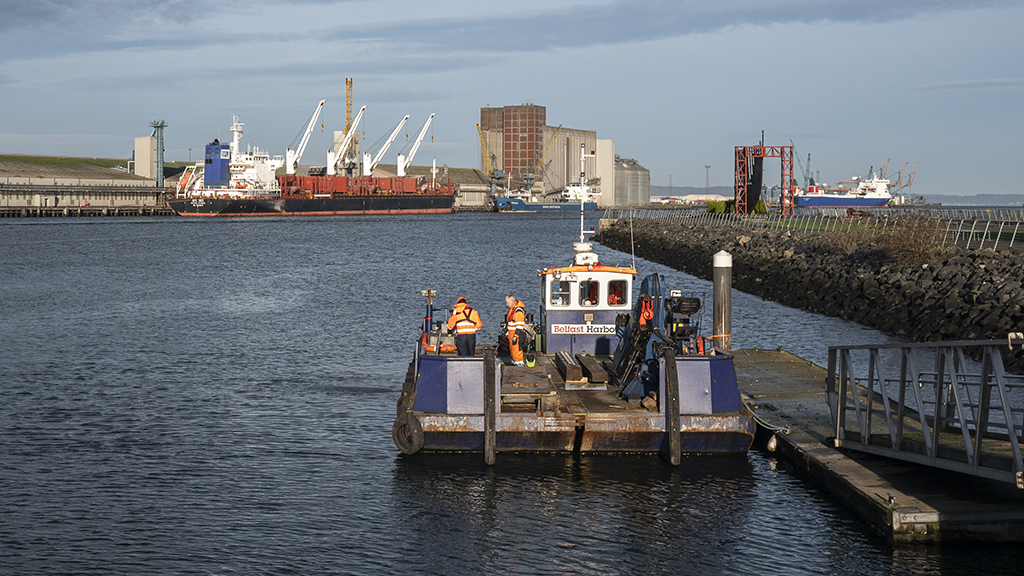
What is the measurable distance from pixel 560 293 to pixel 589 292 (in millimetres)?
688

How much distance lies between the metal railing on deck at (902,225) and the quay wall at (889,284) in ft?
9.21

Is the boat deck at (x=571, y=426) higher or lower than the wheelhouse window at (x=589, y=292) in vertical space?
lower

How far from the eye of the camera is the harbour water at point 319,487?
13359 mm

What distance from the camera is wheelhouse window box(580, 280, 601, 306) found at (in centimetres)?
2114

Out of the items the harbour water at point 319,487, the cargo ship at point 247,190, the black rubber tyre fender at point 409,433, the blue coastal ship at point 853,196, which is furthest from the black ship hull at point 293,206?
the black rubber tyre fender at point 409,433

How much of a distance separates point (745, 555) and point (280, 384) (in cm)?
1598

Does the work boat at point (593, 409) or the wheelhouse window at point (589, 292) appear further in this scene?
the wheelhouse window at point (589, 292)

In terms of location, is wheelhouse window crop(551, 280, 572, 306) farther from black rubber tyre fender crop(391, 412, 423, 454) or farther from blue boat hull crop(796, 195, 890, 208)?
blue boat hull crop(796, 195, 890, 208)

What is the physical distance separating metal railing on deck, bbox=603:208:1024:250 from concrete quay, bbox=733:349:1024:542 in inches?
482

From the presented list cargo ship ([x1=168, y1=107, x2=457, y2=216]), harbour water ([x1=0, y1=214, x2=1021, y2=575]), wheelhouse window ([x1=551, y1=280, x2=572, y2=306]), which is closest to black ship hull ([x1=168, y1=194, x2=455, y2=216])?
cargo ship ([x1=168, y1=107, x2=457, y2=216])

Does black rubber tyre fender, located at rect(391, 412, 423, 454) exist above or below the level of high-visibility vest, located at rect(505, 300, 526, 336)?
below

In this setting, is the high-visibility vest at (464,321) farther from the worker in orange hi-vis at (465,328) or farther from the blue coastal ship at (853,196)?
the blue coastal ship at (853,196)

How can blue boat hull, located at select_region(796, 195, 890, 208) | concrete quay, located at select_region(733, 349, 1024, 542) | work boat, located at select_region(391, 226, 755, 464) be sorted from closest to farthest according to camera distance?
concrete quay, located at select_region(733, 349, 1024, 542) < work boat, located at select_region(391, 226, 755, 464) < blue boat hull, located at select_region(796, 195, 890, 208)

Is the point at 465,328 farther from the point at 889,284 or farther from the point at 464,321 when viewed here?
the point at 889,284
